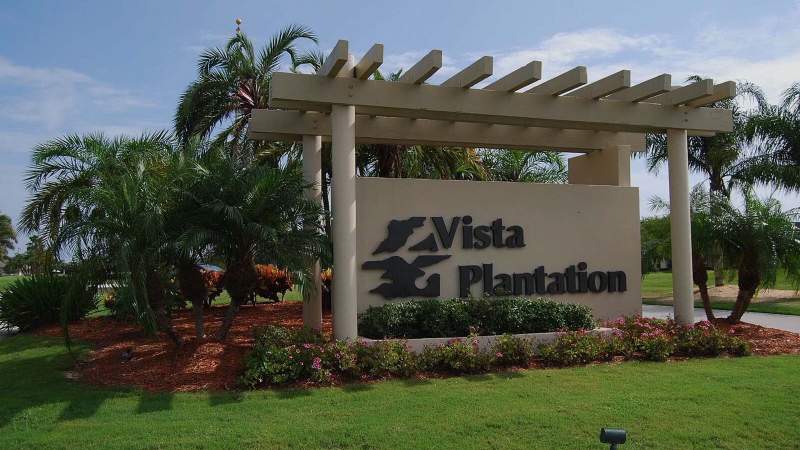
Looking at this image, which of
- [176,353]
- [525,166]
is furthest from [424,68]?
[525,166]

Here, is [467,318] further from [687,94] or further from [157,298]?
[687,94]

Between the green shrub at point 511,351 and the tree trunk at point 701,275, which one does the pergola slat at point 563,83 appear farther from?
the tree trunk at point 701,275

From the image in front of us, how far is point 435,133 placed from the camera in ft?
39.4

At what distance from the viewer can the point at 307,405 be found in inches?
272

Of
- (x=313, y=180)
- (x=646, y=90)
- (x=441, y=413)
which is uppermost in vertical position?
(x=646, y=90)

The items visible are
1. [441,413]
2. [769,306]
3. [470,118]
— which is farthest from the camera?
[769,306]

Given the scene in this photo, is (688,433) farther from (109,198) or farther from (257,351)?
(109,198)

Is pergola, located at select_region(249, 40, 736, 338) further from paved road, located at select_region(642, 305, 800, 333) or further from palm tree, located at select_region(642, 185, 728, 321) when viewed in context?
paved road, located at select_region(642, 305, 800, 333)

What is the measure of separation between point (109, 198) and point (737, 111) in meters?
23.2

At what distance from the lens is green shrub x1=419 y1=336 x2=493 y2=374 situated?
27.7 ft

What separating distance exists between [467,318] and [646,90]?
4.48 m

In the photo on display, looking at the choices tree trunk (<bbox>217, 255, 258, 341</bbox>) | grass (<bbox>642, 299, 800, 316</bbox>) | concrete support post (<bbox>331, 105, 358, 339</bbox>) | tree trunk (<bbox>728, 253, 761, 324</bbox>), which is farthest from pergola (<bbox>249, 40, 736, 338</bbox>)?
grass (<bbox>642, 299, 800, 316</bbox>)

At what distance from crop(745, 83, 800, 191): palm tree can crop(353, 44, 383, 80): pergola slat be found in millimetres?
19204

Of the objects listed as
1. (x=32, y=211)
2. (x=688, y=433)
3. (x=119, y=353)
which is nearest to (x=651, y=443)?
(x=688, y=433)
